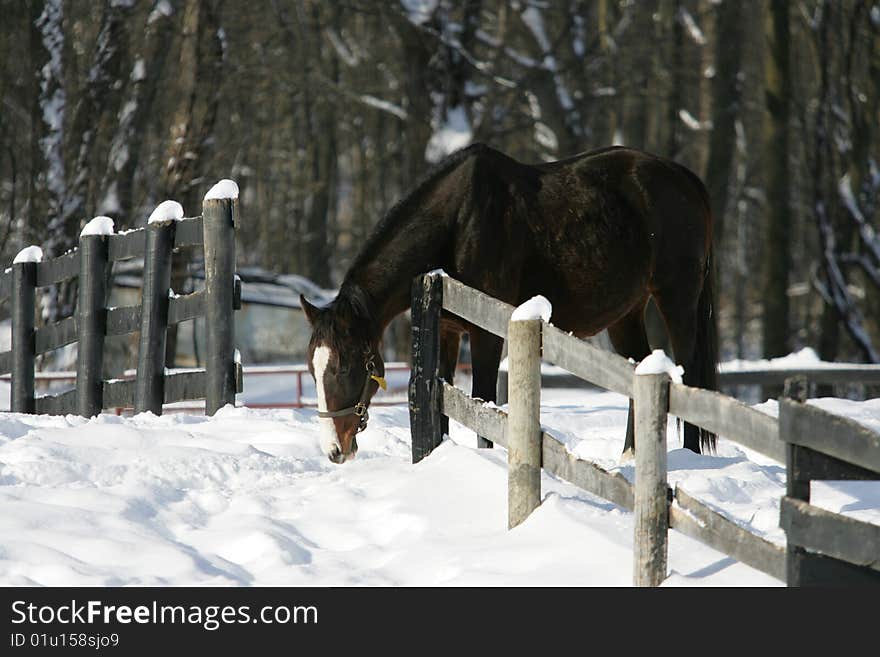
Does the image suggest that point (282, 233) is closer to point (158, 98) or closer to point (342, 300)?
point (158, 98)

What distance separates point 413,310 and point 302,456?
4.74 ft

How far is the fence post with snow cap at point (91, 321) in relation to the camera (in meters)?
9.46

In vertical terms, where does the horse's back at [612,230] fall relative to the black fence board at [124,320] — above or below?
above

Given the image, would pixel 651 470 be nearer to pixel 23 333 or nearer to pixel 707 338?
pixel 707 338

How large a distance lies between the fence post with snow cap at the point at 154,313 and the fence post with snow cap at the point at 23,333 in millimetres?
1666

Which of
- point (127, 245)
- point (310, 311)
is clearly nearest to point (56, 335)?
point (127, 245)

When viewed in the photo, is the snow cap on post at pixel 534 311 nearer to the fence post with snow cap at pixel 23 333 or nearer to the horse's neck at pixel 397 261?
the horse's neck at pixel 397 261

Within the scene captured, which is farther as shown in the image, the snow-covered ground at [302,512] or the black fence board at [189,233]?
the black fence board at [189,233]

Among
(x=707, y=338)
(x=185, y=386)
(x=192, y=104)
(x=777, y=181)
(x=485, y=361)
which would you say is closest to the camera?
(x=485, y=361)

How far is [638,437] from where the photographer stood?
4730 millimetres

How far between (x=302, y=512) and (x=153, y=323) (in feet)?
11.2

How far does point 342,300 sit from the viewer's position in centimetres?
685

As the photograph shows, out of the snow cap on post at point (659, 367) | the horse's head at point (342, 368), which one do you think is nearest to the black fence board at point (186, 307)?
the horse's head at point (342, 368)
